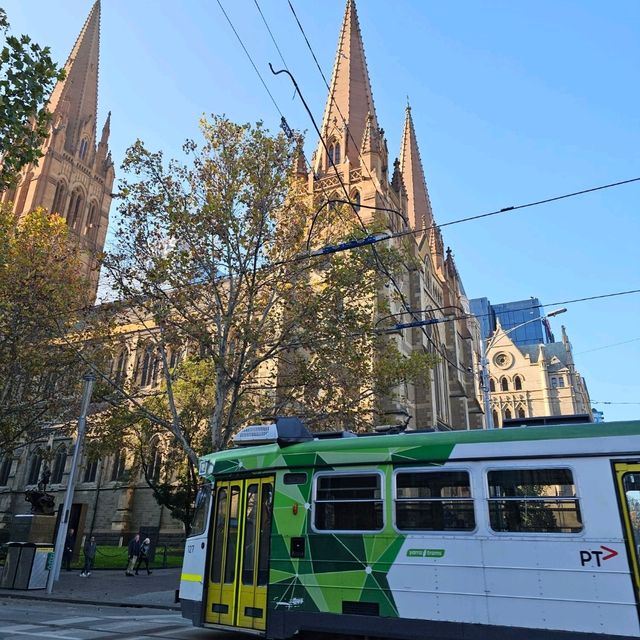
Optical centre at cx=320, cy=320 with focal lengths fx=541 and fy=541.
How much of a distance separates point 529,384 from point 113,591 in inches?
2841

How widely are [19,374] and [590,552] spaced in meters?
24.7

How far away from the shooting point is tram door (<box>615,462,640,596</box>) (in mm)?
6168

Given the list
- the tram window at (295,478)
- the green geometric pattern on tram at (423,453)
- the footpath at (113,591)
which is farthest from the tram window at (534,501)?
the footpath at (113,591)

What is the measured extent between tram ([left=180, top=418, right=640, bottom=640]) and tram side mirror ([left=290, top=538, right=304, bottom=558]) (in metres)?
0.03

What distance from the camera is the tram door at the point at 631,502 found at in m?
6.17

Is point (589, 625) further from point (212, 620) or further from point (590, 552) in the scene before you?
point (212, 620)

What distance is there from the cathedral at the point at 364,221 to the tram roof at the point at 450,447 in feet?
57.1

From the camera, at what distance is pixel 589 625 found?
610 centimetres

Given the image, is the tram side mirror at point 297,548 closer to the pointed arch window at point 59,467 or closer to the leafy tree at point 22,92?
the leafy tree at point 22,92

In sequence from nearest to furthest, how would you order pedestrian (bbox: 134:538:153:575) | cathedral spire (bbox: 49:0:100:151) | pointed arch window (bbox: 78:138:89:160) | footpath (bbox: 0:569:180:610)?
1. footpath (bbox: 0:569:180:610)
2. pedestrian (bbox: 134:538:153:575)
3. cathedral spire (bbox: 49:0:100:151)
4. pointed arch window (bbox: 78:138:89:160)

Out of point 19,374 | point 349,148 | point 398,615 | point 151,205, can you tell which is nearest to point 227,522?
point 398,615

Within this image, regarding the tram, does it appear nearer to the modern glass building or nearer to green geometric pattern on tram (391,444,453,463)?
green geometric pattern on tram (391,444,453,463)

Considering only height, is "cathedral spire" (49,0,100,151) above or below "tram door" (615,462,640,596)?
above

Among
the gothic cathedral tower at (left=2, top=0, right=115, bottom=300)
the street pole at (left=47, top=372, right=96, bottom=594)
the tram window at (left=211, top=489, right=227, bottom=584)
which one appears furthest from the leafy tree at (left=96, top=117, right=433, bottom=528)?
the gothic cathedral tower at (left=2, top=0, right=115, bottom=300)
